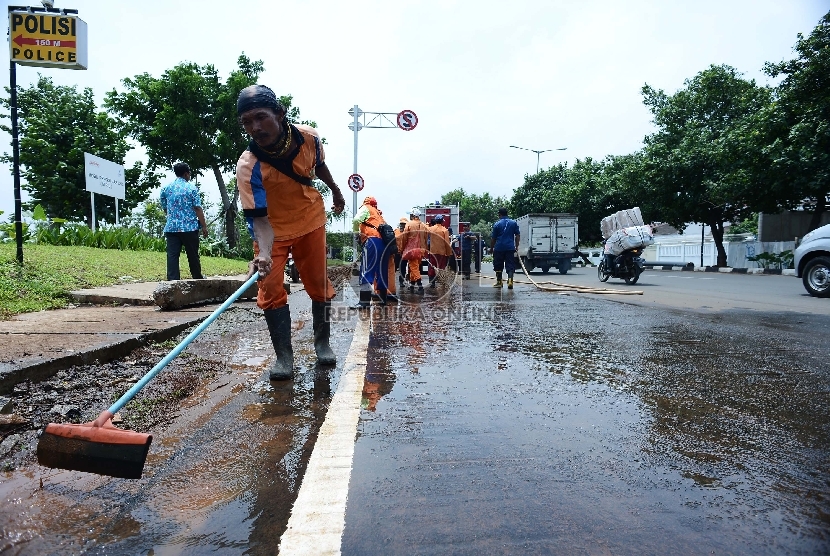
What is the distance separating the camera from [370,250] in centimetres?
776

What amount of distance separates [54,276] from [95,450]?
6.42m

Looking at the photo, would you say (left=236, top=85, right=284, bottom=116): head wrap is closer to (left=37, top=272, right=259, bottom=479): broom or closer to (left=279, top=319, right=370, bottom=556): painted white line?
(left=279, top=319, right=370, bottom=556): painted white line

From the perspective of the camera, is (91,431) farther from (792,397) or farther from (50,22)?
(50,22)

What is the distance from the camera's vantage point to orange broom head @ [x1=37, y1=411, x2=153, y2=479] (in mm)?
1904

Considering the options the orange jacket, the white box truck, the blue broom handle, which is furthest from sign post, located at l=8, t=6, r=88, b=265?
the white box truck

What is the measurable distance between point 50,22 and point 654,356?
8429mm

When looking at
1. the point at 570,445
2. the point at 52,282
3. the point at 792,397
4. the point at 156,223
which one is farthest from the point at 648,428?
the point at 156,223

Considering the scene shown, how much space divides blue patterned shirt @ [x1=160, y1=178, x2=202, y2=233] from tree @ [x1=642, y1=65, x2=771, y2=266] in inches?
921

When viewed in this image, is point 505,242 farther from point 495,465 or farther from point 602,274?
point 495,465

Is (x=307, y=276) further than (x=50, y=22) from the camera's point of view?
No

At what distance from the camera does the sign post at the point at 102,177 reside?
695 inches

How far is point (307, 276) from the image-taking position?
3924 mm

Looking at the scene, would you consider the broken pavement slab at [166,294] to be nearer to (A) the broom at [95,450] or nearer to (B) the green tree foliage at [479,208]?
(A) the broom at [95,450]

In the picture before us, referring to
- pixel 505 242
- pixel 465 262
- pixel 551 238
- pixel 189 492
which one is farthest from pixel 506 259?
pixel 551 238
